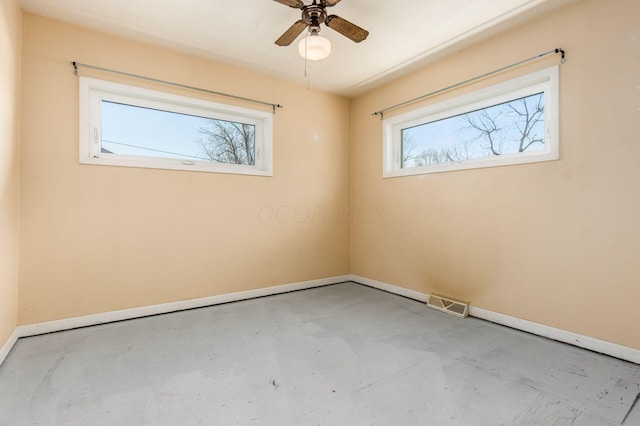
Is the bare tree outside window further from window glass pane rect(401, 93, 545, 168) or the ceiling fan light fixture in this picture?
window glass pane rect(401, 93, 545, 168)

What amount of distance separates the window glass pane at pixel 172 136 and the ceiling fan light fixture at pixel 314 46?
1545mm

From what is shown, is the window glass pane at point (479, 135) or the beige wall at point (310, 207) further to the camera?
the window glass pane at point (479, 135)

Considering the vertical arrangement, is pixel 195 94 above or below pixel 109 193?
above

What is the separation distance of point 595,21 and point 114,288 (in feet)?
14.0

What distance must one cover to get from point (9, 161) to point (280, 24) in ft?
7.31

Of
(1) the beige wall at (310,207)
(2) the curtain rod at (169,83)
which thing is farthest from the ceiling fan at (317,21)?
(1) the beige wall at (310,207)

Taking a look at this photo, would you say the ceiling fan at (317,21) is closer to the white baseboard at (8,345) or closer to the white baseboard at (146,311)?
the white baseboard at (146,311)

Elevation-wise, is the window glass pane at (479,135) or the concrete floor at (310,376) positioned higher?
the window glass pane at (479,135)

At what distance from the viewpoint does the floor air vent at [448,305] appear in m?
2.82

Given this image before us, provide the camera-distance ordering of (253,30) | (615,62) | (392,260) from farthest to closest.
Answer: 1. (392,260)
2. (253,30)
3. (615,62)

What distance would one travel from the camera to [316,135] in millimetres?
3924

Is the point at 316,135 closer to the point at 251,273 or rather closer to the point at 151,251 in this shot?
the point at 251,273

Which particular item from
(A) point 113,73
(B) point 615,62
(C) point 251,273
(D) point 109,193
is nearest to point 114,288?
(D) point 109,193

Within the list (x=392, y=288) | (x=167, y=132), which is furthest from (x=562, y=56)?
(x=167, y=132)
